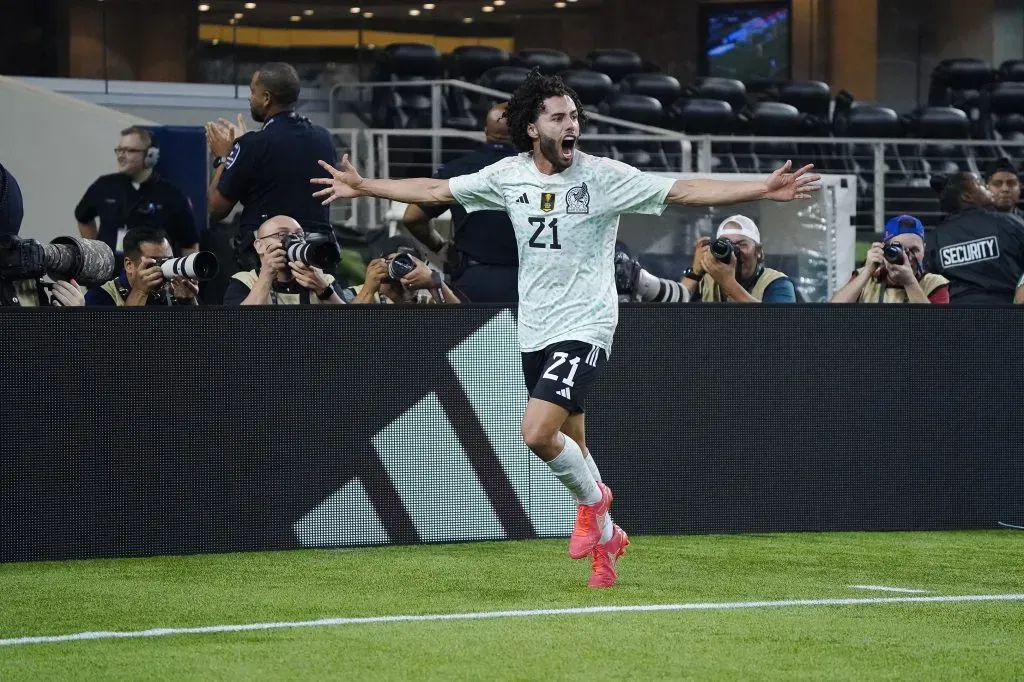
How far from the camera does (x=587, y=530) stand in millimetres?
6336

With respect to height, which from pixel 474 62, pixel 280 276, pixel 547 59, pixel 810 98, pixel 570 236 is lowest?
pixel 280 276

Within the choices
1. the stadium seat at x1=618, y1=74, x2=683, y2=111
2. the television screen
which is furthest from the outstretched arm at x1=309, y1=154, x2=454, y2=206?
the television screen

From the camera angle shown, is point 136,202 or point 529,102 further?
point 136,202

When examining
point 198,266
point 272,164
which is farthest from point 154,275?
point 272,164

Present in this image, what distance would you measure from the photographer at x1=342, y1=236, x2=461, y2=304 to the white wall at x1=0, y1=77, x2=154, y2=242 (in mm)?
4173

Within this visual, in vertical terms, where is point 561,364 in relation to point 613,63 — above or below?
below

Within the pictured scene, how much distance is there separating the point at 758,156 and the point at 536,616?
12615 mm

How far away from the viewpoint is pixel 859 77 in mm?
23297

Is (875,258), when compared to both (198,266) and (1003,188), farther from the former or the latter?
(198,266)

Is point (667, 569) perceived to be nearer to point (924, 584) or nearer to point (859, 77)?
point (924, 584)

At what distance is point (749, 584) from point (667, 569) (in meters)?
0.49

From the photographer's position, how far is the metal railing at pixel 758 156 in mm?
15156

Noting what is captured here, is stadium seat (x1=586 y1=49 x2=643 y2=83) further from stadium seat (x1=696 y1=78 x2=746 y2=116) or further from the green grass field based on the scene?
the green grass field

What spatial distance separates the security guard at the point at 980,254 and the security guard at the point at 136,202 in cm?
463
